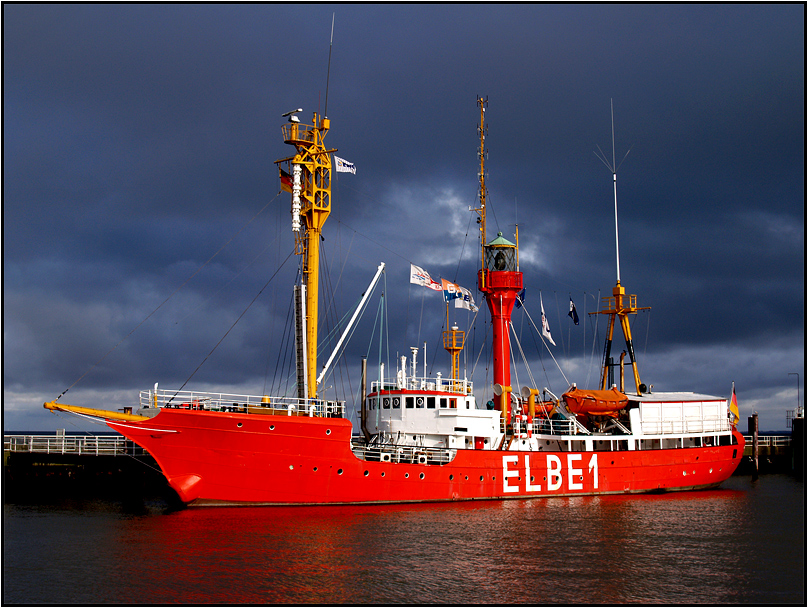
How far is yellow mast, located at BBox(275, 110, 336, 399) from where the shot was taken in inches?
1389

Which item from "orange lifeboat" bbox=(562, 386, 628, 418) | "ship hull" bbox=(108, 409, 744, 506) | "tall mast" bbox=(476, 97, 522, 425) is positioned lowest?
"ship hull" bbox=(108, 409, 744, 506)

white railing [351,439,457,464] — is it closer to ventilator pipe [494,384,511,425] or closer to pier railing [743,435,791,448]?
ventilator pipe [494,384,511,425]

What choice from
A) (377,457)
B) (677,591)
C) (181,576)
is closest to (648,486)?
(377,457)

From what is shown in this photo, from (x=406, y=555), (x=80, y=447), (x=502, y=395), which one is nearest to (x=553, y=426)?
(x=502, y=395)

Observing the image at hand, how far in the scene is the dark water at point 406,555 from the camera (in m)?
20.2

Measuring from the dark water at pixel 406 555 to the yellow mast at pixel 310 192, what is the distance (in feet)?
34.3

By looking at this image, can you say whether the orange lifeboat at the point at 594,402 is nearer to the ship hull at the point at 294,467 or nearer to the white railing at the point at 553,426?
the white railing at the point at 553,426

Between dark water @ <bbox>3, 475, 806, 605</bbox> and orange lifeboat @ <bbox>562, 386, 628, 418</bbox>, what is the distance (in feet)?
25.2

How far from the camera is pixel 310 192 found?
120ft

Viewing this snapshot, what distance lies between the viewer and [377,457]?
34125 millimetres

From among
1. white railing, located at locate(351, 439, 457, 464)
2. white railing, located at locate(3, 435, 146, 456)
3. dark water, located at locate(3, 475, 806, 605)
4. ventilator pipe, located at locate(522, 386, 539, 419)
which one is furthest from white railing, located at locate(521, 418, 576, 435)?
white railing, located at locate(3, 435, 146, 456)

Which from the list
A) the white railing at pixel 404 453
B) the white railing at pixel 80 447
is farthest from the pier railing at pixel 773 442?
the white railing at pixel 80 447

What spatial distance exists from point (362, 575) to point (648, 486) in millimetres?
24962

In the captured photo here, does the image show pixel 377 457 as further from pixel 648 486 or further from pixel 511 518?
pixel 648 486
